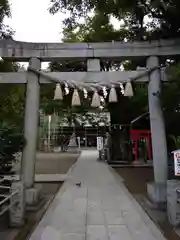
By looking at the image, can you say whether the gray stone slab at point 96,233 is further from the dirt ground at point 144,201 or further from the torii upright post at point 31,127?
the torii upright post at point 31,127

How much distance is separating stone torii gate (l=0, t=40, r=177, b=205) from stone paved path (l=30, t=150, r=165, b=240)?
1.31 meters

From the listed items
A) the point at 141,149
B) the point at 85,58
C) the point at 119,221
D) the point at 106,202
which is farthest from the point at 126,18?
the point at 141,149

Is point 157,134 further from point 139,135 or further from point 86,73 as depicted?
point 139,135

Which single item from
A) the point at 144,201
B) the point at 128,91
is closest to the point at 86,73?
the point at 128,91

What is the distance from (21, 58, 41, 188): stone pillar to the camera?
824 centimetres

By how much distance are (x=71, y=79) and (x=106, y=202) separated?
3190 mm

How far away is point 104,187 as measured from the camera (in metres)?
10.6

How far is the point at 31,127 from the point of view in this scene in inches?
330

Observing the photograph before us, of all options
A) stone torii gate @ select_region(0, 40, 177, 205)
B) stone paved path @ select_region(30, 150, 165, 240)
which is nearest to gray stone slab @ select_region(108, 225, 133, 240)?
stone paved path @ select_region(30, 150, 165, 240)

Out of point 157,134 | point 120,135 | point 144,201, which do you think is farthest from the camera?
point 120,135

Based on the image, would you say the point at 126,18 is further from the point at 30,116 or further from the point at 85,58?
the point at 30,116

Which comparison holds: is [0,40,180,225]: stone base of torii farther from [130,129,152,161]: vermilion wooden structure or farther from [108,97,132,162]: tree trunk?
[130,129,152,161]: vermilion wooden structure

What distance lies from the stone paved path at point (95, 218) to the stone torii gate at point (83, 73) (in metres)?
1.31

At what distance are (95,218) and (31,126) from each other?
300 centimetres
